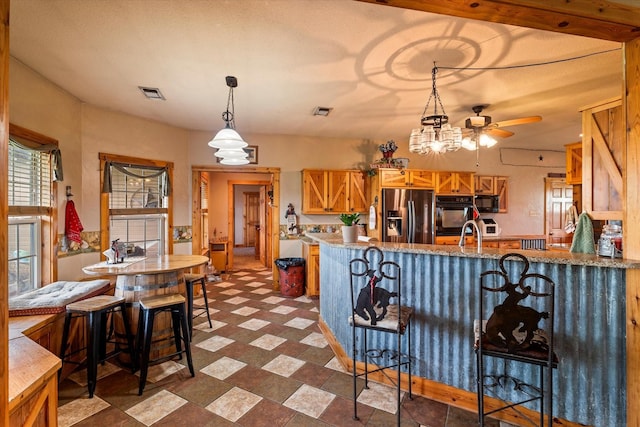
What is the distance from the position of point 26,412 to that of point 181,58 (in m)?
2.53

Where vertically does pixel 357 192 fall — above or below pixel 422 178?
below

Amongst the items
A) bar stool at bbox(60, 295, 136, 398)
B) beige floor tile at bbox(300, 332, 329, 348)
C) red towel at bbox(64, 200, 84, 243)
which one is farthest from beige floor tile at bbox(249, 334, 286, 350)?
red towel at bbox(64, 200, 84, 243)

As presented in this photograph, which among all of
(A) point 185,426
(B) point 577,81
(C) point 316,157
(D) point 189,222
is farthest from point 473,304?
(D) point 189,222

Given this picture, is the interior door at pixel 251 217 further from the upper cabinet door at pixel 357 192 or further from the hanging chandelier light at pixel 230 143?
the hanging chandelier light at pixel 230 143

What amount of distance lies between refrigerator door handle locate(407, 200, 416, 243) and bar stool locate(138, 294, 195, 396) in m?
3.62

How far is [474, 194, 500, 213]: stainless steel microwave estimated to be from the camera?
569cm

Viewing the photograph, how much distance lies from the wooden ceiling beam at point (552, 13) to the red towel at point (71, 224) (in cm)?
372

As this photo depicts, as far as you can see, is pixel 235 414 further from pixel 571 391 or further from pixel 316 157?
pixel 316 157

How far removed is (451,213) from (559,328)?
3549 millimetres

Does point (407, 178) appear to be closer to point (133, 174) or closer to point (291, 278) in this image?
point (291, 278)

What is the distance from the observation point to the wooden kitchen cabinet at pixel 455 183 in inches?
203

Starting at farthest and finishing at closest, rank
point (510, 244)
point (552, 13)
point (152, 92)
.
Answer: point (510, 244) < point (152, 92) < point (552, 13)

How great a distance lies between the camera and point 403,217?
4.91 metres

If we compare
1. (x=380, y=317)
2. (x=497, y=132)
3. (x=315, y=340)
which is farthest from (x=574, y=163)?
(x=315, y=340)
